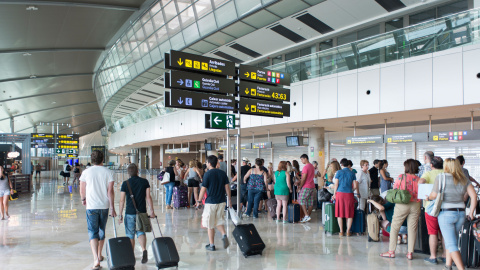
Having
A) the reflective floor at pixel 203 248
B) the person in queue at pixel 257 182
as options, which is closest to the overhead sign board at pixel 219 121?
the person in queue at pixel 257 182

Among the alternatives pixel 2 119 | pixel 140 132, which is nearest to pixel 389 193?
pixel 140 132

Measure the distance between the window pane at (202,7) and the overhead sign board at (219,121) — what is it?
405 inches

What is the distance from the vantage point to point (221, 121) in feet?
28.3

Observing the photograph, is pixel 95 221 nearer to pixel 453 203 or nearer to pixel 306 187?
pixel 453 203

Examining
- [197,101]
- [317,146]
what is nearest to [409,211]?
[197,101]

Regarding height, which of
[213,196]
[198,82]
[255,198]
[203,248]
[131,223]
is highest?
[198,82]

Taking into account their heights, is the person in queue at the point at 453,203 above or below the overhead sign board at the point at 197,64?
below

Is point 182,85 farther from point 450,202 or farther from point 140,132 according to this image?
point 140,132

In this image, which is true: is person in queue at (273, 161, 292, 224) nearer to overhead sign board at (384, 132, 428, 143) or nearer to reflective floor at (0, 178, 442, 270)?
Result: reflective floor at (0, 178, 442, 270)

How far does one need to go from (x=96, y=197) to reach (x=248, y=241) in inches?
103

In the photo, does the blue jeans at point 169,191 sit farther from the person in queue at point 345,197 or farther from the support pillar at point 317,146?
the support pillar at point 317,146

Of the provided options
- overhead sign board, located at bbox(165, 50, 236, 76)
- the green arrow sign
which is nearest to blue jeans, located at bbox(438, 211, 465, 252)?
the green arrow sign

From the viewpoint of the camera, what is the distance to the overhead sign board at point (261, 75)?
902 cm

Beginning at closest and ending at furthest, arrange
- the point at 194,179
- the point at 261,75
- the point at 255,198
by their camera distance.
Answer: the point at 261,75, the point at 255,198, the point at 194,179
